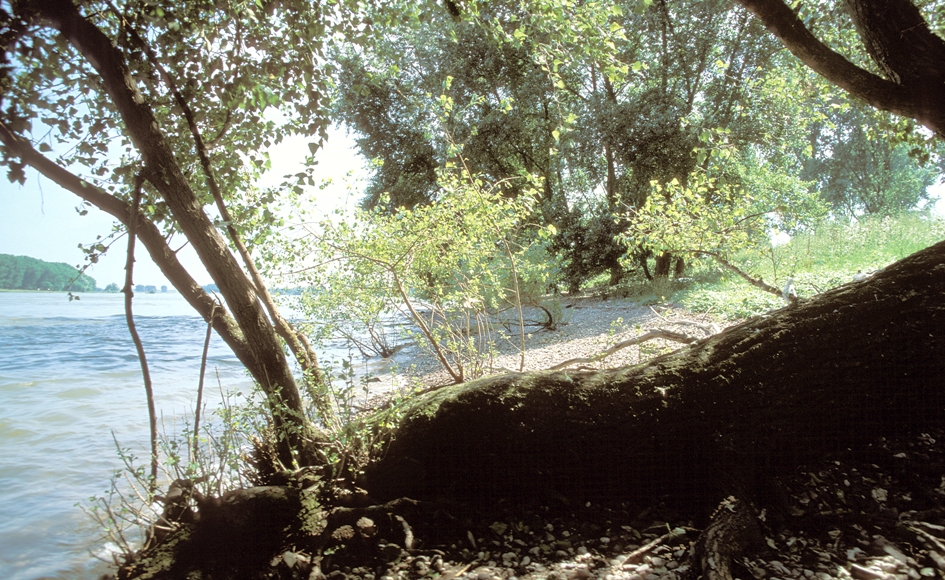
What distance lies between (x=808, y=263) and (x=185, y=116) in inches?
503

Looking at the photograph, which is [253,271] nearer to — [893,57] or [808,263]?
[893,57]

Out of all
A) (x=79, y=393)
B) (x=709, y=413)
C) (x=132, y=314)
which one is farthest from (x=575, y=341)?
(x=79, y=393)

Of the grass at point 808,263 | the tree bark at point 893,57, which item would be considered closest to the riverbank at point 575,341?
the grass at point 808,263

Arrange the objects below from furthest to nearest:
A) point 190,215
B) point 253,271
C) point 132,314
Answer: point 253,271 → point 190,215 → point 132,314

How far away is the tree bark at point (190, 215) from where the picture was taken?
2.61 metres

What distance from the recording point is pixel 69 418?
8453mm

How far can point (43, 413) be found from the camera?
868 cm

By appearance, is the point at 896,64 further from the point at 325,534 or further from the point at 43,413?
the point at 43,413

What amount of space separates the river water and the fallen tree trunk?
5.83 feet

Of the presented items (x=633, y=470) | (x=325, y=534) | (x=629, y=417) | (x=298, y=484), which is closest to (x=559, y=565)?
(x=633, y=470)

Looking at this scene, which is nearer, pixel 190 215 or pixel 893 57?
pixel 190 215

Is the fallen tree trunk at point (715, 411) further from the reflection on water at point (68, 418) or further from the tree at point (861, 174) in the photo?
the tree at point (861, 174)

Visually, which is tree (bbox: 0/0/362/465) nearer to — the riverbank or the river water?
the river water

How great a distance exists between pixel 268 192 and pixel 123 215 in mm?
964
